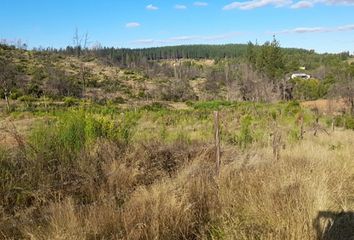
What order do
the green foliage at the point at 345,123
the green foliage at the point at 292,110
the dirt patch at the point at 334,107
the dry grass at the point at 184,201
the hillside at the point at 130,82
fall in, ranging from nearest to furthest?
the dry grass at the point at 184,201
the green foliage at the point at 345,123
the green foliage at the point at 292,110
the dirt patch at the point at 334,107
the hillside at the point at 130,82

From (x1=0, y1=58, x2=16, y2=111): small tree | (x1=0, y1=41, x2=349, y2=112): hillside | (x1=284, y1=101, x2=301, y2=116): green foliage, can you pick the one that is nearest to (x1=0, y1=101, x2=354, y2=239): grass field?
(x1=284, y1=101, x2=301, y2=116): green foliage

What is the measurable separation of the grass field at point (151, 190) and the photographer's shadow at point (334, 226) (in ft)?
0.05

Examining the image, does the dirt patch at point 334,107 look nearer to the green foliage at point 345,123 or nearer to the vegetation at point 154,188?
the green foliage at point 345,123

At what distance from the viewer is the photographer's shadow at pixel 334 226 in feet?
15.7

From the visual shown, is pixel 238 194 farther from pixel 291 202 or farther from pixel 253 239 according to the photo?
pixel 253 239

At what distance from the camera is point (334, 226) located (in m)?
5.03

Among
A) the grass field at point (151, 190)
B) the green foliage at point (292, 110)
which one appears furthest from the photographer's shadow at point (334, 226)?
the green foliage at point (292, 110)


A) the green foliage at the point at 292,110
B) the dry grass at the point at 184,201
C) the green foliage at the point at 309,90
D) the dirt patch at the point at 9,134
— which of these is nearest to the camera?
the dry grass at the point at 184,201

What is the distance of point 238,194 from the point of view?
5891 millimetres

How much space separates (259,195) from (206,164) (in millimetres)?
2273

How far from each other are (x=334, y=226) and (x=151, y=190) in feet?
7.85

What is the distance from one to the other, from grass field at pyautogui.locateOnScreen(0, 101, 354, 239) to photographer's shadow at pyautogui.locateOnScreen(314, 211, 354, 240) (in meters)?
0.02

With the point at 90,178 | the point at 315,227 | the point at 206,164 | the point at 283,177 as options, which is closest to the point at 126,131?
the point at 206,164

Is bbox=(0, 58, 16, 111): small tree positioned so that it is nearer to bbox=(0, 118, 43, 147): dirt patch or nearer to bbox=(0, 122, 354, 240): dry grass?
bbox=(0, 118, 43, 147): dirt patch
